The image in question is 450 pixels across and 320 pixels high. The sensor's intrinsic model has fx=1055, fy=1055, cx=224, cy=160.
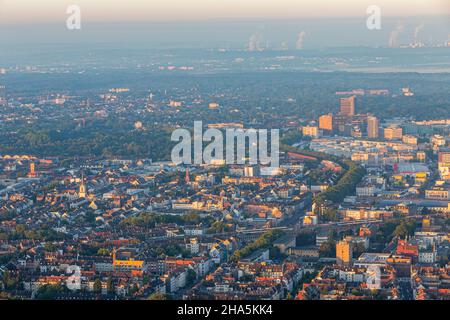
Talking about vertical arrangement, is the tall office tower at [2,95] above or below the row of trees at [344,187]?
below

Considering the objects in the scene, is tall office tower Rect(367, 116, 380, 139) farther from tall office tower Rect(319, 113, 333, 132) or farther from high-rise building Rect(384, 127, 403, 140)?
tall office tower Rect(319, 113, 333, 132)

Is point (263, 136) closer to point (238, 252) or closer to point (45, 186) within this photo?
point (45, 186)

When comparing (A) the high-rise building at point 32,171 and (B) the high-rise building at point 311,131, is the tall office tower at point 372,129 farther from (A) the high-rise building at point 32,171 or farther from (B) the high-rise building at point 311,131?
(A) the high-rise building at point 32,171

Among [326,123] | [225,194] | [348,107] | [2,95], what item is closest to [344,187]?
[225,194]

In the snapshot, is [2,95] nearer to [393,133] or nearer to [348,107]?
[348,107]

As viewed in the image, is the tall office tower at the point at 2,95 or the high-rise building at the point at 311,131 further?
the tall office tower at the point at 2,95

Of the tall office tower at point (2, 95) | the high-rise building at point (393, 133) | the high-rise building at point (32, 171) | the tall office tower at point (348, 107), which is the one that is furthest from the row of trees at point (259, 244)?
the tall office tower at point (2, 95)

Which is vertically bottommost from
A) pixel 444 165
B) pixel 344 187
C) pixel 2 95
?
pixel 2 95
